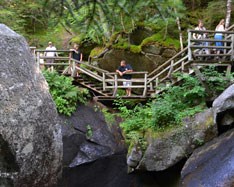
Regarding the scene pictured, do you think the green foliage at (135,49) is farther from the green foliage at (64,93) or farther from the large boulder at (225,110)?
the large boulder at (225,110)

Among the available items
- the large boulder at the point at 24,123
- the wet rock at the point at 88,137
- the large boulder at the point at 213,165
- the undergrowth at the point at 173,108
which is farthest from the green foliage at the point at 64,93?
the large boulder at the point at 213,165

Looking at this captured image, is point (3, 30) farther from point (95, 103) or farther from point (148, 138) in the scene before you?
point (95, 103)

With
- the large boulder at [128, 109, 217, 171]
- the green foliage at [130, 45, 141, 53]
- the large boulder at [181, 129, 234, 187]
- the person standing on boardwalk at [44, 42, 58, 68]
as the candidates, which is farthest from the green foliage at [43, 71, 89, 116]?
the large boulder at [181, 129, 234, 187]

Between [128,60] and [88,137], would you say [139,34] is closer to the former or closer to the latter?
[128,60]

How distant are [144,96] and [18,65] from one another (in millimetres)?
7939

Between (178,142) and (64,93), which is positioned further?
(64,93)

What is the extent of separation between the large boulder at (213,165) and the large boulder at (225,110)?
392mm

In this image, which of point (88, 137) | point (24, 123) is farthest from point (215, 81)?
point (24, 123)

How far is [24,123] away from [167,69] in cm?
806

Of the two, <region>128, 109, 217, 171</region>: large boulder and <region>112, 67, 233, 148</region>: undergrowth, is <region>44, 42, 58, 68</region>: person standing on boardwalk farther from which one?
<region>128, 109, 217, 171</region>: large boulder

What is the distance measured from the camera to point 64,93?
45.6ft

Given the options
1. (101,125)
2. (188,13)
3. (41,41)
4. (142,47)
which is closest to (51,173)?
(101,125)

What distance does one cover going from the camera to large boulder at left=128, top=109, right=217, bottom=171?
30.5ft

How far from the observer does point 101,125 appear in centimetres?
1407
